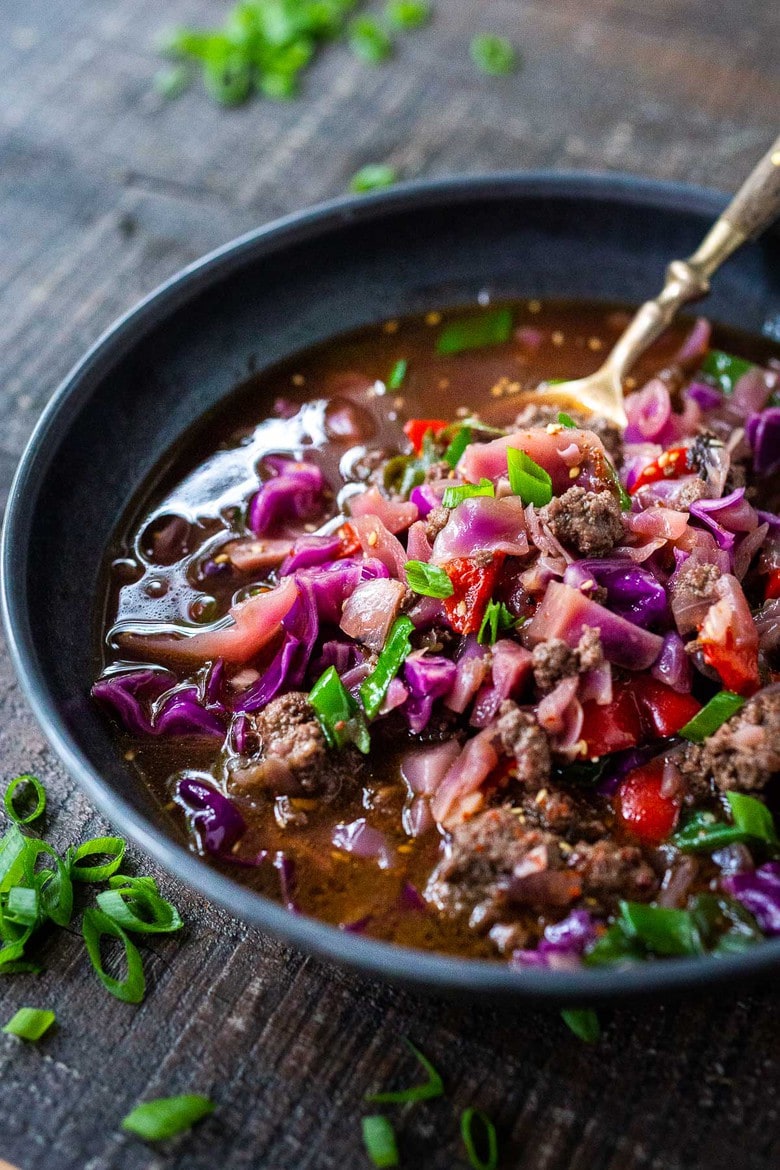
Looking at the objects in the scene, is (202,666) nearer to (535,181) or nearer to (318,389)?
(318,389)

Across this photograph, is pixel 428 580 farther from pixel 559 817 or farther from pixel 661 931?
pixel 661 931

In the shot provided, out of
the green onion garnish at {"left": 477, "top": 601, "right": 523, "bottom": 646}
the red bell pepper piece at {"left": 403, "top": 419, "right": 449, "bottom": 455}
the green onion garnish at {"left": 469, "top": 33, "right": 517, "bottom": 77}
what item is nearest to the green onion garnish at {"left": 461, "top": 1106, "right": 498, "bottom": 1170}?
the green onion garnish at {"left": 477, "top": 601, "right": 523, "bottom": 646}

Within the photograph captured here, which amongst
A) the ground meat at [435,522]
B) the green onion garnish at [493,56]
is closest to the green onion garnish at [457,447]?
the ground meat at [435,522]

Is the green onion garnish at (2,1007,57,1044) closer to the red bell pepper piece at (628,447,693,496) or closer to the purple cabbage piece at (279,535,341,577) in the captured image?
the purple cabbage piece at (279,535,341,577)

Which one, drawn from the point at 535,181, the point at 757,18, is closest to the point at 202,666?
the point at 535,181

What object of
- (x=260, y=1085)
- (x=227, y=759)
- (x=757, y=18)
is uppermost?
(x=757, y=18)
